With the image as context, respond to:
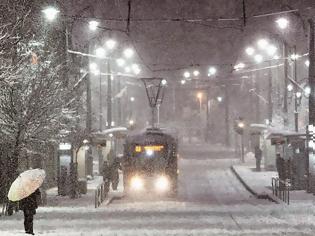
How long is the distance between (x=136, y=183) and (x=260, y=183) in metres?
9.98

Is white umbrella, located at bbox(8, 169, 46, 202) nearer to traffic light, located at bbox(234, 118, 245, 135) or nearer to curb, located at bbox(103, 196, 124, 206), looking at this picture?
curb, located at bbox(103, 196, 124, 206)

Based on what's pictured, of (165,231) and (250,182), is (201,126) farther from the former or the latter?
(165,231)

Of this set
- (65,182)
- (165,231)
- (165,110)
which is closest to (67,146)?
(65,182)

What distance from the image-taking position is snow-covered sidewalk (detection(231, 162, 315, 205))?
29.3m

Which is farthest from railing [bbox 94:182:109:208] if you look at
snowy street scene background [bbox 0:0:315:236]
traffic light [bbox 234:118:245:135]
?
traffic light [bbox 234:118:245:135]

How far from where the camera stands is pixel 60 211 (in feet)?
79.3

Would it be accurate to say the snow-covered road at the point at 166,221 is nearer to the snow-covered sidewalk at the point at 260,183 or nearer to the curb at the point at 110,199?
the curb at the point at 110,199

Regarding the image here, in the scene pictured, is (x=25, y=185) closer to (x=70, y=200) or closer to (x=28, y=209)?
(x=28, y=209)

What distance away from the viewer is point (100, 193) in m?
28.6

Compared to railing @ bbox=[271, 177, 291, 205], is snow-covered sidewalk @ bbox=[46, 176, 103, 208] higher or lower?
lower

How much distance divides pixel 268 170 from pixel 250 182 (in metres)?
7.65

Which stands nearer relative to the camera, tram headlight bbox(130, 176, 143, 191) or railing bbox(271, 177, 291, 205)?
railing bbox(271, 177, 291, 205)

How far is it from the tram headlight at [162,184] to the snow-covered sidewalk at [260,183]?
15.8 ft

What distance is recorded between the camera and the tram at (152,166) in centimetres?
3169
